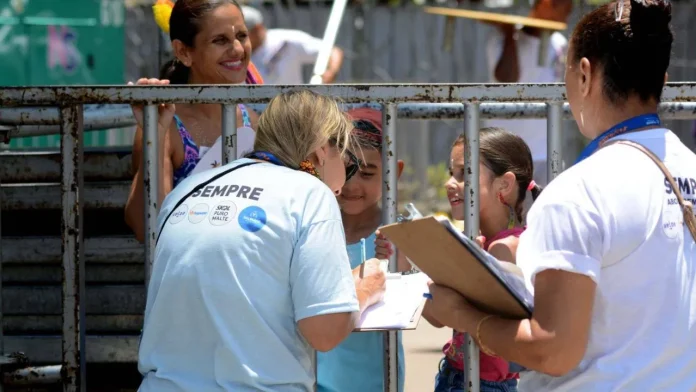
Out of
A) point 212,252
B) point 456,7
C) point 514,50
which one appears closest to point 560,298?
point 212,252

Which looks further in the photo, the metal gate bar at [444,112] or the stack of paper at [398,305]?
the metal gate bar at [444,112]

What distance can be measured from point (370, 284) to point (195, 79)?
5.49 feet

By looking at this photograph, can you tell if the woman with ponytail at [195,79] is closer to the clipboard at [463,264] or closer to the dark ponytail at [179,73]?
the dark ponytail at [179,73]

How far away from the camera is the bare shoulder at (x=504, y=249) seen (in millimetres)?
3301

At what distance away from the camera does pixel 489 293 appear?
259 cm

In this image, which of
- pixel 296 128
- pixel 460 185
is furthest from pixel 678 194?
pixel 460 185

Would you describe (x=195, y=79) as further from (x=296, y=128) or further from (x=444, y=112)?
(x=296, y=128)

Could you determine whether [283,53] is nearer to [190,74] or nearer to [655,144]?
[190,74]

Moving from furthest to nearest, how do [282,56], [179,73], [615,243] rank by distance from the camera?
[282,56] < [179,73] < [615,243]

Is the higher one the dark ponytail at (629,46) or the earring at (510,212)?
the dark ponytail at (629,46)

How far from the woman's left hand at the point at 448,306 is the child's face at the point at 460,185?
0.83m

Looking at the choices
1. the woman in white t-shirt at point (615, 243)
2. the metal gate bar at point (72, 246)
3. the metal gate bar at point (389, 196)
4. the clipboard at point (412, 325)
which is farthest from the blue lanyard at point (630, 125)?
the metal gate bar at point (72, 246)

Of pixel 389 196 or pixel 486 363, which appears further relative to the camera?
pixel 486 363

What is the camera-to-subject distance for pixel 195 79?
14.5 ft
